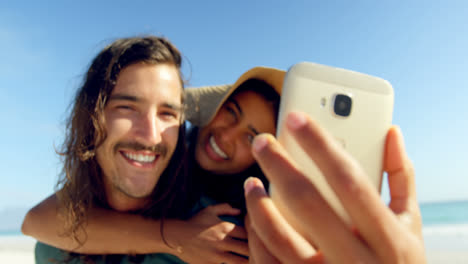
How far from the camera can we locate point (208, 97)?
2.74 m

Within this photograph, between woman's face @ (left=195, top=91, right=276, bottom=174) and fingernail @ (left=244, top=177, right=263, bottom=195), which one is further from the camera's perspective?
woman's face @ (left=195, top=91, right=276, bottom=174)

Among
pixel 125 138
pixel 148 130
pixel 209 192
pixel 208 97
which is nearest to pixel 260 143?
pixel 148 130

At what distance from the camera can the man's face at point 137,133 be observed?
2.20 m

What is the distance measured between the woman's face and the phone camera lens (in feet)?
4.43

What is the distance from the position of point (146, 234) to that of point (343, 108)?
5.62 ft

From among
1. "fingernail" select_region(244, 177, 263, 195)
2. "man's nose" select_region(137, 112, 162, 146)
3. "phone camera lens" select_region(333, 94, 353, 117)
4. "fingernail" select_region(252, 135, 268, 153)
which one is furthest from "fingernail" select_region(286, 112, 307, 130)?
"man's nose" select_region(137, 112, 162, 146)

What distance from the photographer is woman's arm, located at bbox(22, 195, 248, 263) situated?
6.09 ft

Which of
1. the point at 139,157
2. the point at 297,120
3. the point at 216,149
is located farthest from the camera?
the point at 216,149

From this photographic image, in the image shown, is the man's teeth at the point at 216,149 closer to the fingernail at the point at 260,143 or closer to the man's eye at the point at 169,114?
the man's eye at the point at 169,114

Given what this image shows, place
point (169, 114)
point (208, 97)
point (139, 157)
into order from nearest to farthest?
1. point (139, 157)
2. point (169, 114)
3. point (208, 97)

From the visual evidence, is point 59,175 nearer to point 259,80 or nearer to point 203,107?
point 203,107

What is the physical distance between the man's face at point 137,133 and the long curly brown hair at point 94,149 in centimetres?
8

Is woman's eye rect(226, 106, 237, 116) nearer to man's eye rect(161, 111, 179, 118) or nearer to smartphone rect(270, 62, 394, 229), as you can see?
man's eye rect(161, 111, 179, 118)

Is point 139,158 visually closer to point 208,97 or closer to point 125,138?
point 125,138
